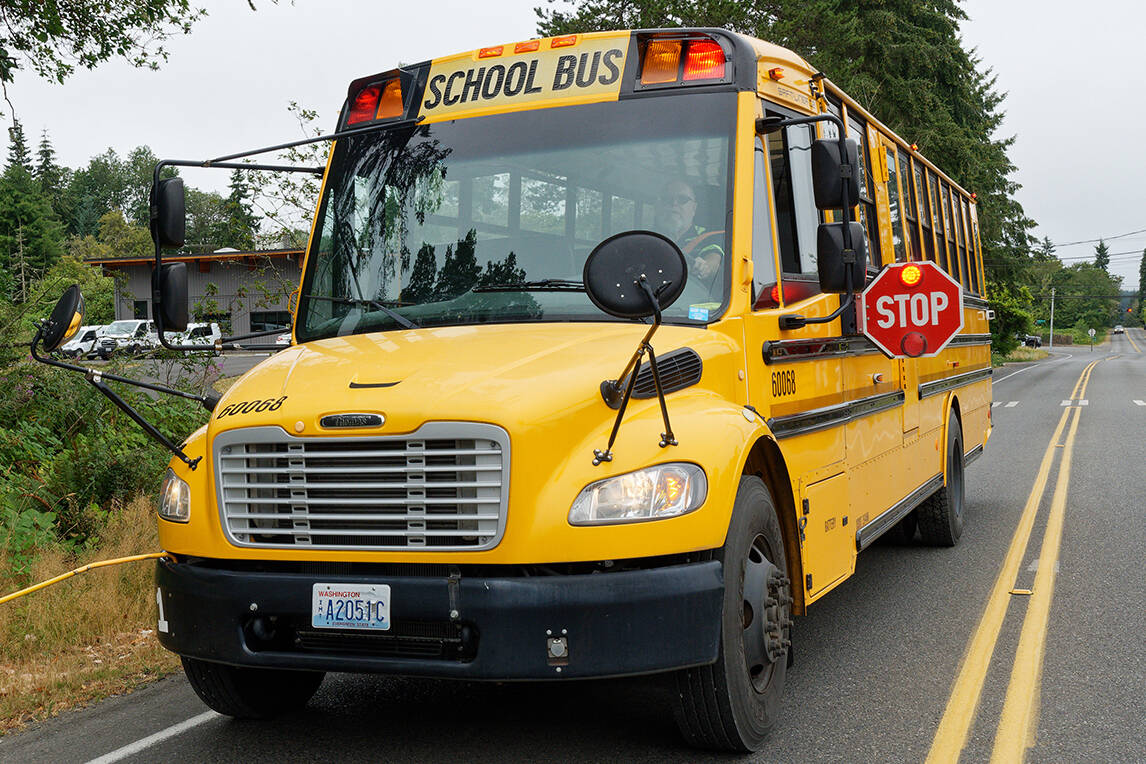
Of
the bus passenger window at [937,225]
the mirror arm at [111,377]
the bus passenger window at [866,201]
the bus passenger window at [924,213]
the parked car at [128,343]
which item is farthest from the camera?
the parked car at [128,343]

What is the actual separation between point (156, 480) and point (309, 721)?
537cm

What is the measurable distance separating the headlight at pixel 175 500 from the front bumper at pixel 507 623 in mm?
368

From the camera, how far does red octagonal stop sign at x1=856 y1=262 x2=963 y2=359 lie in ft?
20.8

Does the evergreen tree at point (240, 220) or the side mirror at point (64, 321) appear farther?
the evergreen tree at point (240, 220)

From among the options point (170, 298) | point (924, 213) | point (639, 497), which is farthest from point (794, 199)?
point (924, 213)

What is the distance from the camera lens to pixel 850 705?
4.81 metres

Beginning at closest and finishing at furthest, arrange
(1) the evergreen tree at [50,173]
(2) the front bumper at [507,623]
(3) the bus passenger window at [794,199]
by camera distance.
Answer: (2) the front bumper at [507,623] < (3) the bus passenger window at [794,199] < (1) the evergreen tree at [50,173]

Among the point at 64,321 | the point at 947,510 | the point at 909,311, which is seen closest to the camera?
the point at 64,321

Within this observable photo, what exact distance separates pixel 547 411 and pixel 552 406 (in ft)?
0.11

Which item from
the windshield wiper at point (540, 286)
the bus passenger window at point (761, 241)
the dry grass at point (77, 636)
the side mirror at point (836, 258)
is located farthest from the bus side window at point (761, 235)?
the dry grass at point (77, 636)

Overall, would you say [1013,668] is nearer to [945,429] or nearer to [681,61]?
[681,61]

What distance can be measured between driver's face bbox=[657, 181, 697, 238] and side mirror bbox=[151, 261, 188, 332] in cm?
203

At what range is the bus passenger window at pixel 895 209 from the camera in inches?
290

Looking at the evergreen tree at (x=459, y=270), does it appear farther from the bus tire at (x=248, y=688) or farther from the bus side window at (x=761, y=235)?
the bus tire at (x=248, y=688)
